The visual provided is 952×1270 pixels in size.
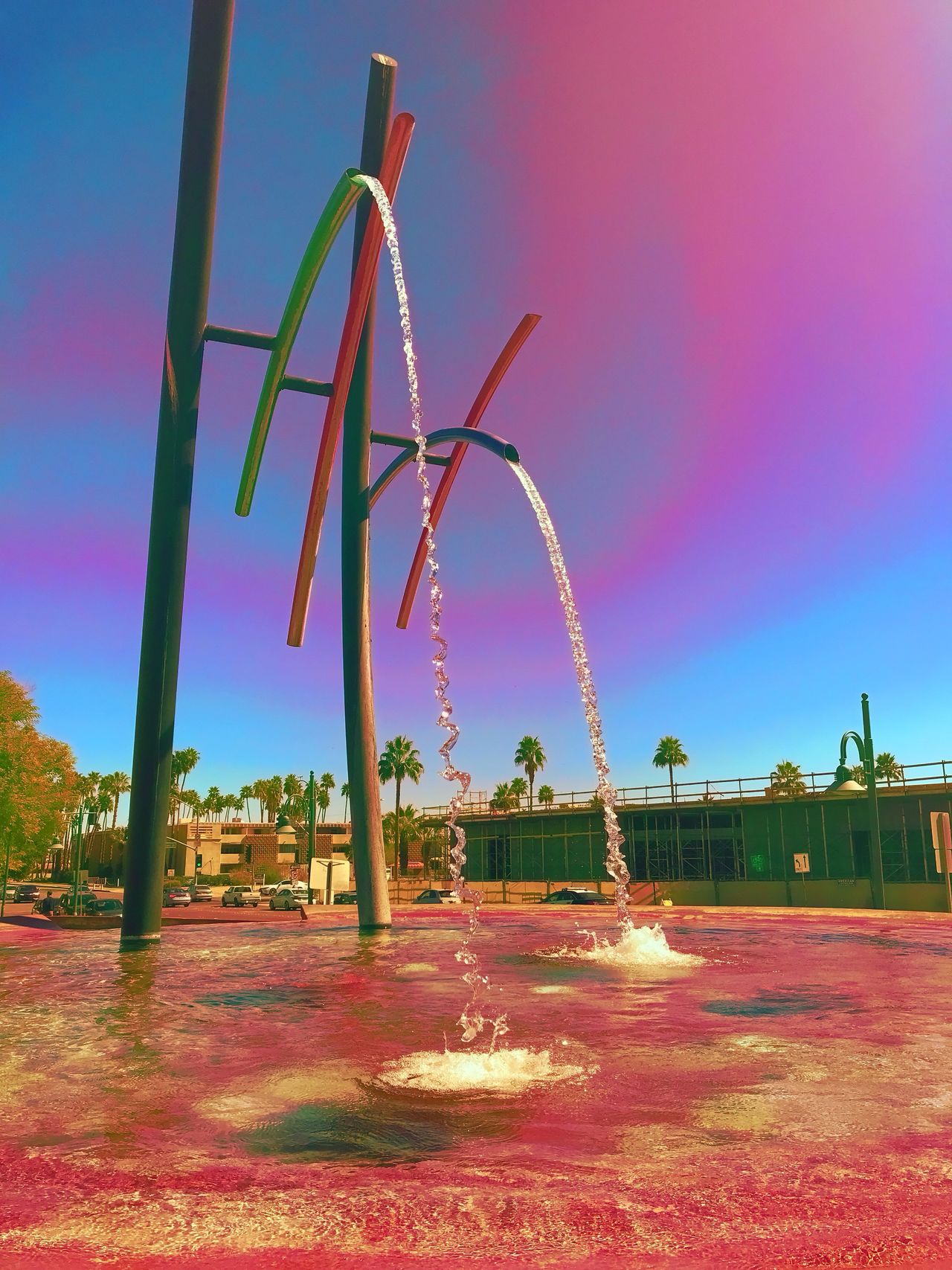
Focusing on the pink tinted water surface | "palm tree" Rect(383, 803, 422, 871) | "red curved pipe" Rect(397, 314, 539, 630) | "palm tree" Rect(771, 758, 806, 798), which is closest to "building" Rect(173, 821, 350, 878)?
"palm tree" Rect(383, 803, 422, 871)

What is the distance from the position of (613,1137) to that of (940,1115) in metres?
1.55

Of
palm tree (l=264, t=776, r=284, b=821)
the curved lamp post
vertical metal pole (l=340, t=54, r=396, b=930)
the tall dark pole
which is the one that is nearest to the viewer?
the tall dark pole

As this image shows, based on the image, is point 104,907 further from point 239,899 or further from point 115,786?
point 115,786

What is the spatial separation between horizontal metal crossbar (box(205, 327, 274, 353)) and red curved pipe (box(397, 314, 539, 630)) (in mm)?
3632

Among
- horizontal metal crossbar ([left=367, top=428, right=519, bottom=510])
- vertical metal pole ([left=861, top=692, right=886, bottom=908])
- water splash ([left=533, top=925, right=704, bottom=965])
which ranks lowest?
water splash ([left=533, top=925, right=704, bottom=965])

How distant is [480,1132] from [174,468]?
487 inches

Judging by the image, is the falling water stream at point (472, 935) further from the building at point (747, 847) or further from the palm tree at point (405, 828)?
the palm tree at point (405, 828)

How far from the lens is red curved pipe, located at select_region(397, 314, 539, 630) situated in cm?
1684

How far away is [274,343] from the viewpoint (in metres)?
14.9

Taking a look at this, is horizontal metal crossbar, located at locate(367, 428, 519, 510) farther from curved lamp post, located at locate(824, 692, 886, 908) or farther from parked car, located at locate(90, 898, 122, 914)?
parked car, located at locate(90, 898, 122, 914)

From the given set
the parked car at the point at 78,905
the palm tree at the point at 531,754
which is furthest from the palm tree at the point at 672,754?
the parked car at the point at 78,905

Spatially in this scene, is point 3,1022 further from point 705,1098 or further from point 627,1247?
point 627,1247

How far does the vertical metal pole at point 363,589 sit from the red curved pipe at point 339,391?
77 centimetres

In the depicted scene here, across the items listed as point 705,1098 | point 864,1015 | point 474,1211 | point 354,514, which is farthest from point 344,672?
point 474,1211
